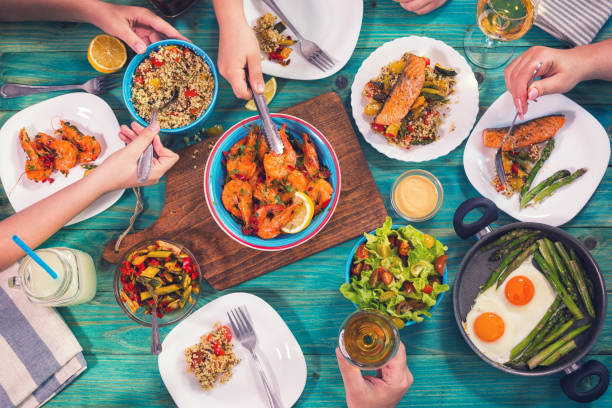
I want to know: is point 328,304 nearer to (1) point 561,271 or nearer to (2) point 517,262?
(2) point 517,262

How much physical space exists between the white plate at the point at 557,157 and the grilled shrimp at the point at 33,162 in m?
2.54

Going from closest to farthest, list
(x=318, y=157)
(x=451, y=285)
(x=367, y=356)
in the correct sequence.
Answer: (x=367, y=356)
(x=318, y=157)
(x=451, y=285)

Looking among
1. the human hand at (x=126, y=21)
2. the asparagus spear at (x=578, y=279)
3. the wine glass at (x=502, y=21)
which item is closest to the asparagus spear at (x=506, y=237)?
the asparagus spear at (x=578, y=279)

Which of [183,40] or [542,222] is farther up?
[183,40]

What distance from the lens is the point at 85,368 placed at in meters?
2.62

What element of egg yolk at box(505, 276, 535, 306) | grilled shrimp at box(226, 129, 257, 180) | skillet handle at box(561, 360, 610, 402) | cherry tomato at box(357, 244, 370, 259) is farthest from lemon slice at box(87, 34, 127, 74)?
skillet handle at box(561, 360, 610, 402)

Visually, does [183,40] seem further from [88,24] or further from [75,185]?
[75,185]

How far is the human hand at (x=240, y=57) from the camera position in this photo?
2.26m

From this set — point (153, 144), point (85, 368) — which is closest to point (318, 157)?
point (153, 144)

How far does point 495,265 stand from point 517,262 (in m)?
0.12

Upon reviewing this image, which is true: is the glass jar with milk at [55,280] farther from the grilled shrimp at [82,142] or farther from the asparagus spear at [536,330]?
the asparagus spear at [536,330]

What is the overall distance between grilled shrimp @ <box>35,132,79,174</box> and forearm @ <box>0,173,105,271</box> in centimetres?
21

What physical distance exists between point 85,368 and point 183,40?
2.12 m

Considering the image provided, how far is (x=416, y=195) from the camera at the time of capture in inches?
102
